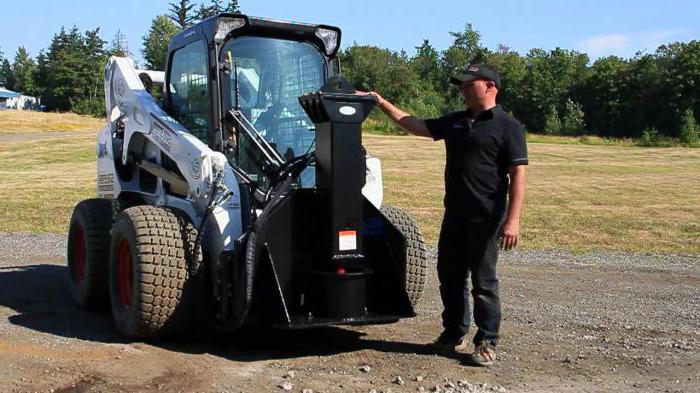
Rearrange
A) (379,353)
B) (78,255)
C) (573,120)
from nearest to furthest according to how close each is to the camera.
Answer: (379,353), (78,255), (573,120)

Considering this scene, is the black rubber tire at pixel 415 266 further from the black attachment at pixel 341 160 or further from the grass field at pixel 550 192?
the grass field at pixel 550 192

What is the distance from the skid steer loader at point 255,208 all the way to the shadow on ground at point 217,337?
208 millimetres

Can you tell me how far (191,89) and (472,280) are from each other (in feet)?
9.50

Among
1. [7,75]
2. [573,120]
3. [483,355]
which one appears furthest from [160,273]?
[7,75]

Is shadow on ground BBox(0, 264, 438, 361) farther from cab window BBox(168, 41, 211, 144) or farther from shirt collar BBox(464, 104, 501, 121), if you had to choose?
shirt collar BBox(464, 104, 501, 121)

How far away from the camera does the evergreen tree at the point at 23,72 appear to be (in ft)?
379

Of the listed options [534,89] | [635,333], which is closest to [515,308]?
[635,333]

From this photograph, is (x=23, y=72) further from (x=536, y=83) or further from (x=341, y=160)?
(x=341, y=160)

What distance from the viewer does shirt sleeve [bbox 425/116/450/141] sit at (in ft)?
19.7

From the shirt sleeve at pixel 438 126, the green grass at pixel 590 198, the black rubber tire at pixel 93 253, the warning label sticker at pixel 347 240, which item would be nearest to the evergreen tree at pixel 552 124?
the green grass at pixel 590 198

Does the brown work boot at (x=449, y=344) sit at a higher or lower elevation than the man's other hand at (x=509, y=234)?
lower

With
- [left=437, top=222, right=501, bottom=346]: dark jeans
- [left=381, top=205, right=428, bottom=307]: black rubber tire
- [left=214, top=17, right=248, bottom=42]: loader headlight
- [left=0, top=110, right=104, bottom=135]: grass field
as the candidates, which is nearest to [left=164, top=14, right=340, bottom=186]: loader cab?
[left=214, top=17, right=248, bottom=42]: loader headlight

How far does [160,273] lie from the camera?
5.91 meters

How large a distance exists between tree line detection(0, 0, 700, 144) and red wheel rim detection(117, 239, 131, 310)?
59.6 m
